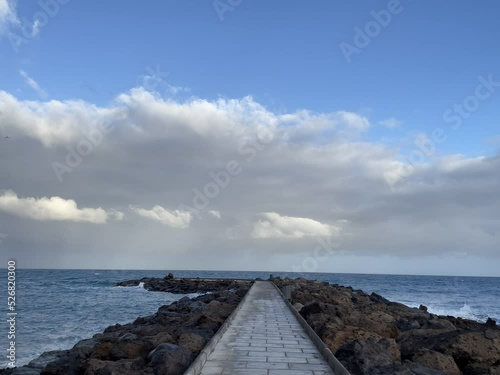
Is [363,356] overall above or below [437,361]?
above

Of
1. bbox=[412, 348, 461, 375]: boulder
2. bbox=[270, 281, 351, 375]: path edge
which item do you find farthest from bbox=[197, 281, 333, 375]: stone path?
bbox=[412, 348, 461, 375]: boulder

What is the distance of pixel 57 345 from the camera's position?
17109mm

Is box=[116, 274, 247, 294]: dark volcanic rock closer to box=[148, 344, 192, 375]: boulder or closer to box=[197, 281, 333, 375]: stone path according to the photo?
box=[197, 281, 333, 375]: stone path

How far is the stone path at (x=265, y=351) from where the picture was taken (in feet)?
21.3

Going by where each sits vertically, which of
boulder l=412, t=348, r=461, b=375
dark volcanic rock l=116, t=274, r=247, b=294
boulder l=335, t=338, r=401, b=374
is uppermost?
dark volcanic rock l=116, t=274, r=247, b=294

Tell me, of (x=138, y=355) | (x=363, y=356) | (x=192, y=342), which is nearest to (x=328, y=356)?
(x=363, y=356)

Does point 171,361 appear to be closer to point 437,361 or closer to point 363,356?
point 363,356

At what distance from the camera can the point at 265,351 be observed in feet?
25.5

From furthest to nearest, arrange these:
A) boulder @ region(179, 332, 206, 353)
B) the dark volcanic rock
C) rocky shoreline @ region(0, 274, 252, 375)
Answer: the dark volcanic rock → boulder @ region(179, 332, 206, 353) → rocky shoreline @ region(0, 274, 252, 375)

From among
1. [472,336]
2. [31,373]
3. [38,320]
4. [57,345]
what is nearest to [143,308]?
[38,320]

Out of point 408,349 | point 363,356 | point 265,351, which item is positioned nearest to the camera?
point 363,356

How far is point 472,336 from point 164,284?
42638 millimetres

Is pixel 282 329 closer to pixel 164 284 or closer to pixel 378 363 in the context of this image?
Result: pixel 378 363

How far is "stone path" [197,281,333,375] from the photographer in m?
6.49
